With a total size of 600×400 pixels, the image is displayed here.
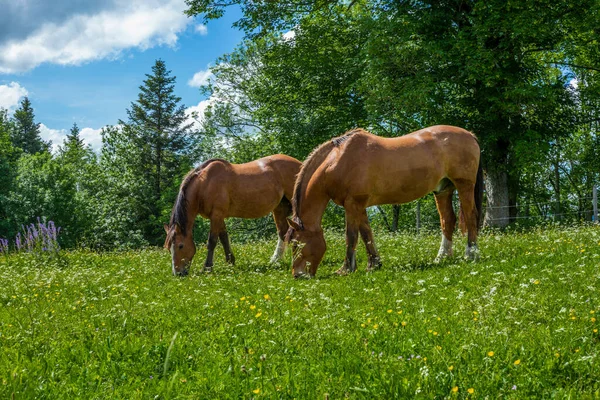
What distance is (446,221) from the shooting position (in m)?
11.3

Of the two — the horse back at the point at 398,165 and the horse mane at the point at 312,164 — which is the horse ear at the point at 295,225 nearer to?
the horse mane at the point at 312,164

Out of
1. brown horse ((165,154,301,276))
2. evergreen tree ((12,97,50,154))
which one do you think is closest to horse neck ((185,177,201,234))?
brown horse ((165,154,301,276))

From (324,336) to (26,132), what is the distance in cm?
7845

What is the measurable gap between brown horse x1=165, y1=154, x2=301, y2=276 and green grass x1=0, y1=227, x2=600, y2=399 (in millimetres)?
2905

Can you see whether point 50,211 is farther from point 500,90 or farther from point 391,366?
point 391,366

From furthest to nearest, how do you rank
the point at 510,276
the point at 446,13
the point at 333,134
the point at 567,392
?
the point at 333,134
the point at 446,13
the point at 510,276
the point at 567,392

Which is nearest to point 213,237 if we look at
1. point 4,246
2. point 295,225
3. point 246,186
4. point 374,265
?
point 246,186

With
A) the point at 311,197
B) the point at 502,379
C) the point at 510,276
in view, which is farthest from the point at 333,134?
the point at 502,379

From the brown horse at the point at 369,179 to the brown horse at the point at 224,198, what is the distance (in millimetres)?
2910

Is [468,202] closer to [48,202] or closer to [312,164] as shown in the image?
[312,164]

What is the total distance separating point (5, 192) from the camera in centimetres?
4334

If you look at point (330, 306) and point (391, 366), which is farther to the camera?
point (330, 306)

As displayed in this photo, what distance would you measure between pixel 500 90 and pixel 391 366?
61.2 feet

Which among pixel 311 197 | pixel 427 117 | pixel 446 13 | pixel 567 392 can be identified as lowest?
pixel 567 392
